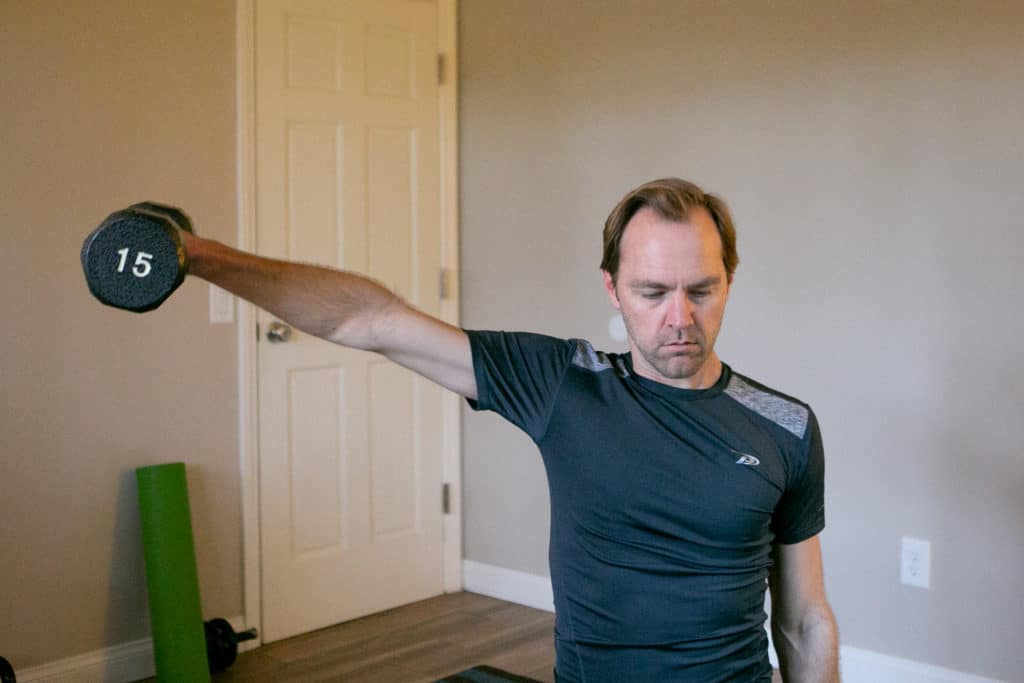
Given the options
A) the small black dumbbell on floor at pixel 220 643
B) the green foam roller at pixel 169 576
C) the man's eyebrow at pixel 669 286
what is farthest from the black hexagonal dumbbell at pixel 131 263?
the small black dumbbell on floor at pixel 220 643

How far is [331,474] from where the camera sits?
3922 millimetres

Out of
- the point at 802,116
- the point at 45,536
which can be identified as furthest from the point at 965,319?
the point at 45,536

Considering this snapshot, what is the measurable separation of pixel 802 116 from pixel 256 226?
67.4 inches

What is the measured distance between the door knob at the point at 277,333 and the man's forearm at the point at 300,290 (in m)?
2.18

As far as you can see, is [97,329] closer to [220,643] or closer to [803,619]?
[220,643]

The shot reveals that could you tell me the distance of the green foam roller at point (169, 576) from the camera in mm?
3256

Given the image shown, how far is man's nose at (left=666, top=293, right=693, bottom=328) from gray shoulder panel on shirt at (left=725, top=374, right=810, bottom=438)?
0.19 m

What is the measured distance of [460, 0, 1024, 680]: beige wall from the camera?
300 cm

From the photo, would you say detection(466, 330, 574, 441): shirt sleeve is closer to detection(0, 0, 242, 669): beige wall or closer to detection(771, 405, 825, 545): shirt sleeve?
detection(771, 405, 825, 545): shirt sleeve

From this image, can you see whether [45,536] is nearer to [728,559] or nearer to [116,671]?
[116,671]

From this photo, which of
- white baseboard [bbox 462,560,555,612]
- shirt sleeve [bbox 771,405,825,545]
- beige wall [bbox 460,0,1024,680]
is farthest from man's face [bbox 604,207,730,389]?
white baseboard [bbox 462,560,555,612]

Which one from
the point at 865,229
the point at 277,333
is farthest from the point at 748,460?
the point at 277,333

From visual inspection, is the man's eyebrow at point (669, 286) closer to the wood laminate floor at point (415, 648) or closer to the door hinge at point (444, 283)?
the wood laminate floor at point (415, 648)

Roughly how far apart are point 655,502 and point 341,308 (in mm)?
520
